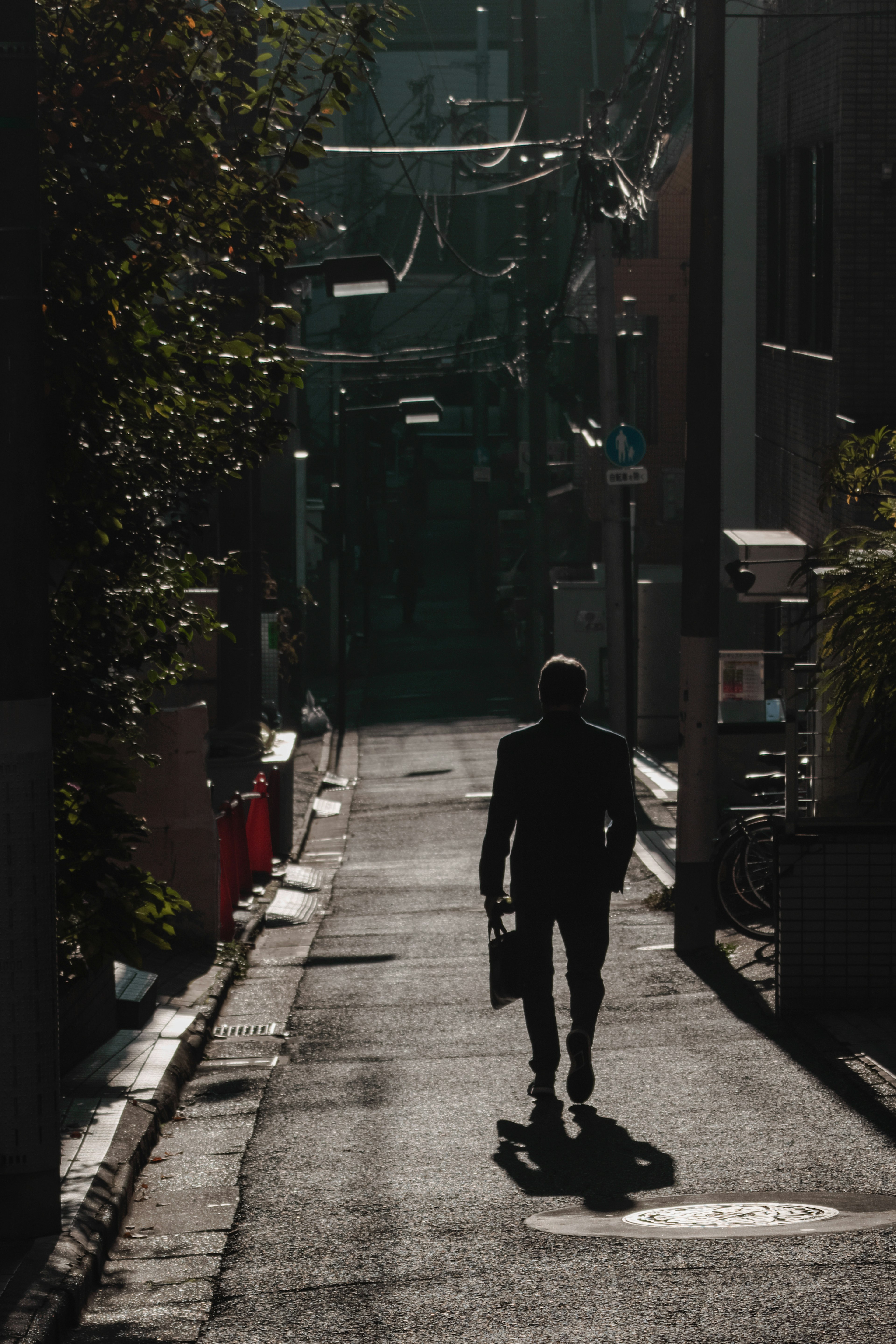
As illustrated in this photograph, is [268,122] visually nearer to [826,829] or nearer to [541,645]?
[826,829]

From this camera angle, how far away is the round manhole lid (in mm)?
5555

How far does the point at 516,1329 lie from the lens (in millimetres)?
4734

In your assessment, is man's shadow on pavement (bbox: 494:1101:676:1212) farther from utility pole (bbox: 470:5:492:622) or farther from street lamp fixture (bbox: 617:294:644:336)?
utility pole (bbox: 470:5:492:622)

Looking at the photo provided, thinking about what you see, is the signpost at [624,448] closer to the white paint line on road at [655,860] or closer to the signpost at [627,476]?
the signpost at [627,476]

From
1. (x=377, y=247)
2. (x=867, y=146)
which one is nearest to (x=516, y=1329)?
(x=867, y=146)

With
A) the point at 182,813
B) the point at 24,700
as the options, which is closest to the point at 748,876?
the point at 182,813

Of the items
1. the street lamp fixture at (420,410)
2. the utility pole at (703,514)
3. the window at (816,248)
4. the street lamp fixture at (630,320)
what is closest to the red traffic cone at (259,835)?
the utility pole at (703,514)

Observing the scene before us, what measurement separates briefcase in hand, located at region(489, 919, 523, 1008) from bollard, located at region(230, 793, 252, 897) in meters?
6.79

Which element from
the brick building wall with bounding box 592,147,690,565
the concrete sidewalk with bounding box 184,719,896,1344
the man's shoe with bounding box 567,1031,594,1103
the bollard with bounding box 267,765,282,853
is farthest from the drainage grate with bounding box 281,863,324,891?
the brick building wall with bounding box 592,147,690,565

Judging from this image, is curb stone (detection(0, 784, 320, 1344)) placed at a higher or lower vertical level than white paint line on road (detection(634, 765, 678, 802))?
higher

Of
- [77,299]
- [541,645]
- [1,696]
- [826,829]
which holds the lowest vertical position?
[541,645]

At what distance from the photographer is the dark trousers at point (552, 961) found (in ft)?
23.5

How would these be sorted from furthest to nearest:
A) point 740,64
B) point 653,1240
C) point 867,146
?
point 740,64 → point 867,146 → point 653,1240

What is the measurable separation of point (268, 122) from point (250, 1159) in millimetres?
4281
